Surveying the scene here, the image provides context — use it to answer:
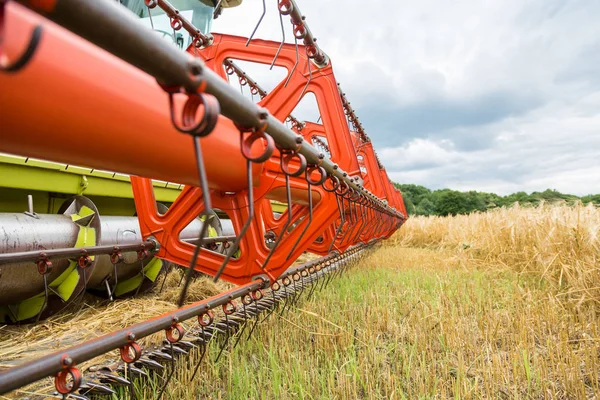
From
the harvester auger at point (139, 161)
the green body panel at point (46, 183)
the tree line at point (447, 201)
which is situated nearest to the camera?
the harvester auger at point (139, 161)

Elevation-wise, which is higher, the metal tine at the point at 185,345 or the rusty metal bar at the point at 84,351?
the rusty metal bar at the point at 84,351

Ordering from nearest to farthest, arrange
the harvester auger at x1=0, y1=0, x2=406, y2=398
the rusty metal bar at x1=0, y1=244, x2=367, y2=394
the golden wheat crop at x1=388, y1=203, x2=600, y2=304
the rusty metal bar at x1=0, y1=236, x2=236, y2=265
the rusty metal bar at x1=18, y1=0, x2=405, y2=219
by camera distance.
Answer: the rusty metal bar at x1=18, y1=0, x2=405, y2=219 → the harvester auger at x1=0, y1=0, x2=406, y2=398 → the rusty metal bar at x1=0, y1=244, x2=367, y2=394 → the rusty metal bar at x1=0, y1=236, x2=236, y2=265 → the golden wheat crop at x1=388, y1=203, x2=600, y2=304

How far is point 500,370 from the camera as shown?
5.88 feet

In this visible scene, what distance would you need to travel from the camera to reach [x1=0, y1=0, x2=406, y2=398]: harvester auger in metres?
0.56

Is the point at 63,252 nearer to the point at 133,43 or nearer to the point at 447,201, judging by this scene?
the point at 133,43

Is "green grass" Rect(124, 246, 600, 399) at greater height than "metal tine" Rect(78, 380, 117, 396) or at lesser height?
lesser

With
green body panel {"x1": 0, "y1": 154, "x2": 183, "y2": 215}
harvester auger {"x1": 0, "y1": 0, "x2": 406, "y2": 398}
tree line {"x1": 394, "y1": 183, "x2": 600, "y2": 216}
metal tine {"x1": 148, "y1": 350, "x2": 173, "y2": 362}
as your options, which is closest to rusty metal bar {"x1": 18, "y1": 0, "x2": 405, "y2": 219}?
harvester auger {"x1": 0, "y1": 0, "x2": 406, "y2": 398}

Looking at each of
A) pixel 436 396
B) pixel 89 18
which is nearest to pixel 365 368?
pixel 436 396

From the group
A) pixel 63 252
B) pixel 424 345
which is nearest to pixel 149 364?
pixel 63 252

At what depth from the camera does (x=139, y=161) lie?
105 centimetres

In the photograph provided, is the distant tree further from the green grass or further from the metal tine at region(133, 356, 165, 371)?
the metal tine at region(133, 356, 165, 371)

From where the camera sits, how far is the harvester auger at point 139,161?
0.56m

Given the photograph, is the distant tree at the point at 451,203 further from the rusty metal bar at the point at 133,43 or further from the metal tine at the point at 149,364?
the rusty metal bar at the point at 133,43

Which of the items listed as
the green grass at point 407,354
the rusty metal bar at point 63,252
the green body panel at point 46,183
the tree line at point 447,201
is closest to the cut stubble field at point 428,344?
the green grass at point 407,354
